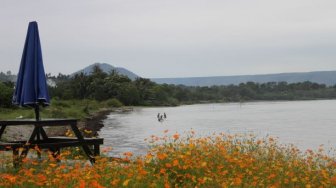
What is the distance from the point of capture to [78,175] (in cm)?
609

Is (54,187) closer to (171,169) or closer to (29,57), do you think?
(171,169)

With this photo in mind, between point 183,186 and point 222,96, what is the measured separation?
7492 inches

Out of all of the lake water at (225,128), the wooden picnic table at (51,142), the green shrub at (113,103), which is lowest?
the lake water at (225,128)

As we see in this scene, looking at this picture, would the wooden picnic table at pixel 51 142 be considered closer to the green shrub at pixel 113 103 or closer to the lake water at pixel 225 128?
the lake water at pixel 225 128

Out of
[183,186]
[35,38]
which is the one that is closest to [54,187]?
[183,186]

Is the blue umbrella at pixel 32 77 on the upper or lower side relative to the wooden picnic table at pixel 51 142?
upper

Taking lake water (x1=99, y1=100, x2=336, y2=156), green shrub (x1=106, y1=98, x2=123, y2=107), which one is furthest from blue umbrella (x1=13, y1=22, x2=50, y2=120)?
green shrub (x1=106, y1=98, x2=123, y2=107)

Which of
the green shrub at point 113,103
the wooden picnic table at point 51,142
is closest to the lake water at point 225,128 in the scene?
the wooden picnic table at point 51,142

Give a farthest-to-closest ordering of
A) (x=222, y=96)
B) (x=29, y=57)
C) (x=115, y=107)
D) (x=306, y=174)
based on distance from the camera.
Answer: (x=222, y=96), (x=115, y=107), (x=29, y=57), (x=306, y=174)

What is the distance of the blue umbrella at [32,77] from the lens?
9.72 meters

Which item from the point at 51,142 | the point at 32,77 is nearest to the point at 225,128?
the point at 51,142

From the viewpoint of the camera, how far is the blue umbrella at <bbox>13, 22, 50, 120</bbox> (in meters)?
9.72

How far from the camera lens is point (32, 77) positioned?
9.82 meters

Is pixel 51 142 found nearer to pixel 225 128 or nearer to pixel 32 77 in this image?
pixel 32 77
